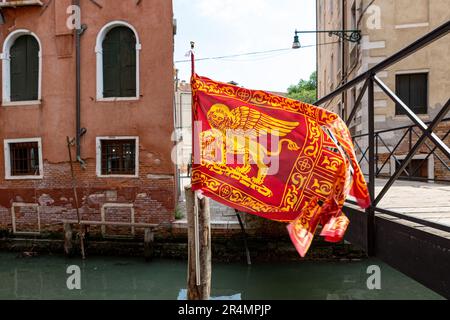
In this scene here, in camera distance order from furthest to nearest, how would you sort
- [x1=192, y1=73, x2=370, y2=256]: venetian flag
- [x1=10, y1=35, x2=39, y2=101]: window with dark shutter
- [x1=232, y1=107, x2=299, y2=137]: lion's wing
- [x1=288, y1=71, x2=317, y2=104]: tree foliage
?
[x1=288, y1=71, x2=317, y2=104]: tree foliage → [x1=10, y1=35, x2=39, y2=101]: window with dark shutter → [x1=232, y1=107, x2=299, y2=137]: lion's wing → [x1=192, y1=73, x2=370, y2=256]: venetian flag

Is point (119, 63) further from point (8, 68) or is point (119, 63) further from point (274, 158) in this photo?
point (274, 158)

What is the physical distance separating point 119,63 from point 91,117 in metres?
1.97

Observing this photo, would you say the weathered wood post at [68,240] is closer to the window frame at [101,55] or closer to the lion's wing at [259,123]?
the window frame at [101,55]

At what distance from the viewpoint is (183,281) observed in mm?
8492

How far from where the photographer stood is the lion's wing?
2725mm

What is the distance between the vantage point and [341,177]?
7.97ft

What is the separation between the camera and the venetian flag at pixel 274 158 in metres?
2.46

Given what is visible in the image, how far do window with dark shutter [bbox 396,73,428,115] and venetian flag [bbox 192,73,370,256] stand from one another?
9593 mm

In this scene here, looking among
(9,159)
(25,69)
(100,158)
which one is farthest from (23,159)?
(25,69)

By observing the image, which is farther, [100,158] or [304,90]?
[304,90]

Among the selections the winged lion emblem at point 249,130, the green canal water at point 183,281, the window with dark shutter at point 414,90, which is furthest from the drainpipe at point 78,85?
the window with dark shutter at point 414,90

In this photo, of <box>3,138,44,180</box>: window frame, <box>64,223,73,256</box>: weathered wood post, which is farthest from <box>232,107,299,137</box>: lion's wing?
<box>3,138,44,180</box>: window frame

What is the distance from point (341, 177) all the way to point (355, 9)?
12.4 metres

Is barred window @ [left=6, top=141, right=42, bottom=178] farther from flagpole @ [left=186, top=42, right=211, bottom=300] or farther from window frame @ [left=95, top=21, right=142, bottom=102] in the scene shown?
flagpole @ [left=186, top=42, right=211, bottom=300]
